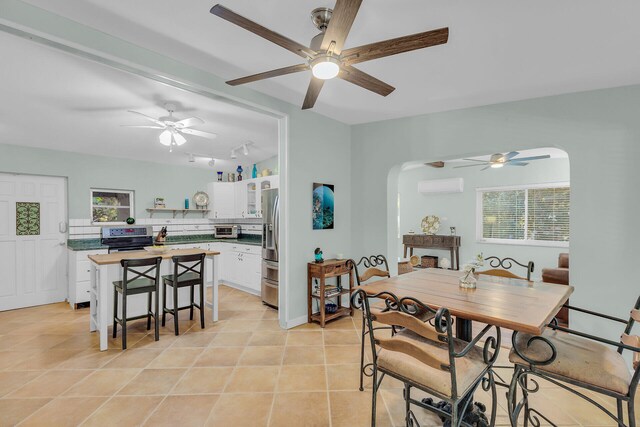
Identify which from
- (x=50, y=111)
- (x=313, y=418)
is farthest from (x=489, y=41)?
(x=50, y=111)

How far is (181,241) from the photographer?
546 cm

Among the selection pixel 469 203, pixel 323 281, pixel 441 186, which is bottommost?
pixel 323 281

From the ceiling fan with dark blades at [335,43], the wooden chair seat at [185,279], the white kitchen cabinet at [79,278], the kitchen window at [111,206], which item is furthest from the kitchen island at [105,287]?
the ceiling fan with dark blades at [335,43]

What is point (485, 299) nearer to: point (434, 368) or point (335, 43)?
point (434, 368)

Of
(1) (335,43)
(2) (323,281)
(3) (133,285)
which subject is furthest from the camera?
(2) (323,281)

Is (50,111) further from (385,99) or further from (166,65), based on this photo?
(385,99)

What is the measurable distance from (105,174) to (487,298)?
5774mm

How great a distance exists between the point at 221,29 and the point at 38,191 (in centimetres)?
445

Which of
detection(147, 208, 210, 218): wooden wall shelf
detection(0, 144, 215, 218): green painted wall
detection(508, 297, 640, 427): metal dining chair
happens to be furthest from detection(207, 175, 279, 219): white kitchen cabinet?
detection(508, 297, 640, 427): metal dining chair

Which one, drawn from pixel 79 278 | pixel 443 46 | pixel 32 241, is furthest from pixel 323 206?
pixel 32 241

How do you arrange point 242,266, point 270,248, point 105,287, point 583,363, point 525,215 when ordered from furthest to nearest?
1. point 525,215
2. point 242,266
3. point 270,248
4. point 105,287
5. point 583,363

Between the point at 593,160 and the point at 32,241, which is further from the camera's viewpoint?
the point at 32,241

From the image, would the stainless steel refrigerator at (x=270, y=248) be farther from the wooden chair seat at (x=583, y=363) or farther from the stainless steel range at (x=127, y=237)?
the wooden chair seat at (x=583, y=363)

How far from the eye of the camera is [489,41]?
2.10m
